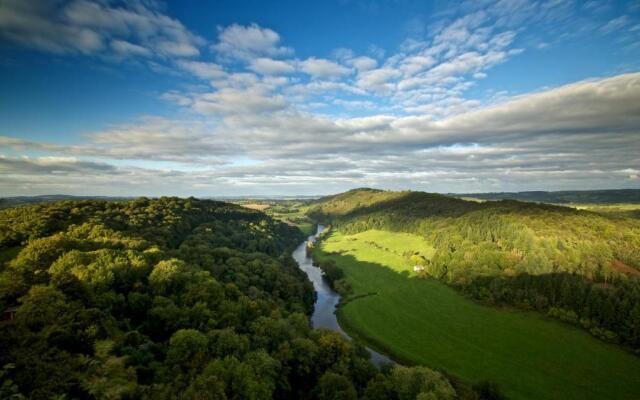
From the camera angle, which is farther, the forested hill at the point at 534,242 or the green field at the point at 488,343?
the forested hill at the point at 534,242

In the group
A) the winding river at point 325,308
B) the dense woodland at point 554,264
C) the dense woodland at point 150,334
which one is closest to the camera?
the dense woodland at point 150,334

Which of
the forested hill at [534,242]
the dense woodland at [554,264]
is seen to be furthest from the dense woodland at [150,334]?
the forested hill at [534,242]

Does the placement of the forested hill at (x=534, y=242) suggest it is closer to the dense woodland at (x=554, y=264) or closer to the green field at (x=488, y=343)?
the dense woodland at (x=554, y=264)

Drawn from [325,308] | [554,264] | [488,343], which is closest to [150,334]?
[325,308]

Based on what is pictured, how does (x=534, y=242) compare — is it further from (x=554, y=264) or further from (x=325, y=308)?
(x=325, y=308)

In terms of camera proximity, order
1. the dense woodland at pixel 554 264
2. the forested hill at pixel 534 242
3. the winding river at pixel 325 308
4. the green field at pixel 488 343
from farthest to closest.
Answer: the forested hill at pixel 534 242, the dense woodland at pixel 554 264, the winding river at pixel 325 308, the green field at pixel 488 343
